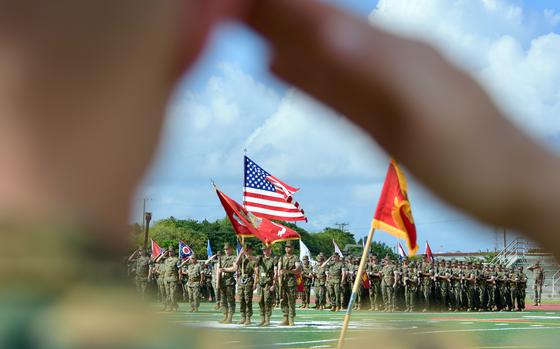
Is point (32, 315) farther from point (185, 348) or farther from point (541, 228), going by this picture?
point (541, 228)

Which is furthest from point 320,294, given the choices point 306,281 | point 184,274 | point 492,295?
point 492,295

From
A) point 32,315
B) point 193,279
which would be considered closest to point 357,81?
point 32,315

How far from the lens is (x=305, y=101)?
0.96ft

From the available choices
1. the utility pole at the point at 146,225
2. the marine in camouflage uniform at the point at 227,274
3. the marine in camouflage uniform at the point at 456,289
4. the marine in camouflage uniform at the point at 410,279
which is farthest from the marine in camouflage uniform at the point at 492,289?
the utility pole at the point at 146,225

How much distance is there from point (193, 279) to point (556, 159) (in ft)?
45.0

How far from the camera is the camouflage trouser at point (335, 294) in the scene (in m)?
16.0

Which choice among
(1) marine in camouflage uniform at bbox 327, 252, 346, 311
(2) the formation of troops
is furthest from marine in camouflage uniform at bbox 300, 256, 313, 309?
(1) marine in camouflage uniform at bbox 327, 252, 346, 311

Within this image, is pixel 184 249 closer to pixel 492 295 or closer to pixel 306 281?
pixel 306 281

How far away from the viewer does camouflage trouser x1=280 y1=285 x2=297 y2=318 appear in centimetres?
1072

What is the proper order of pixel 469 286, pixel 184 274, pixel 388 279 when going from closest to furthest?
pixel 184 274 < pixel 388 279 < pixel 469 286

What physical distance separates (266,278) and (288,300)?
63 cm

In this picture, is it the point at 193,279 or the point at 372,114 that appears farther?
the point at 193,279

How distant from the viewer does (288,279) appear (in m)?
11.7

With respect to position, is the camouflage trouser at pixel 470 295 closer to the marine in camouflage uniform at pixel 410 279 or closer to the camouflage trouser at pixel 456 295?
the camouflage trouser at pixel 456 295
